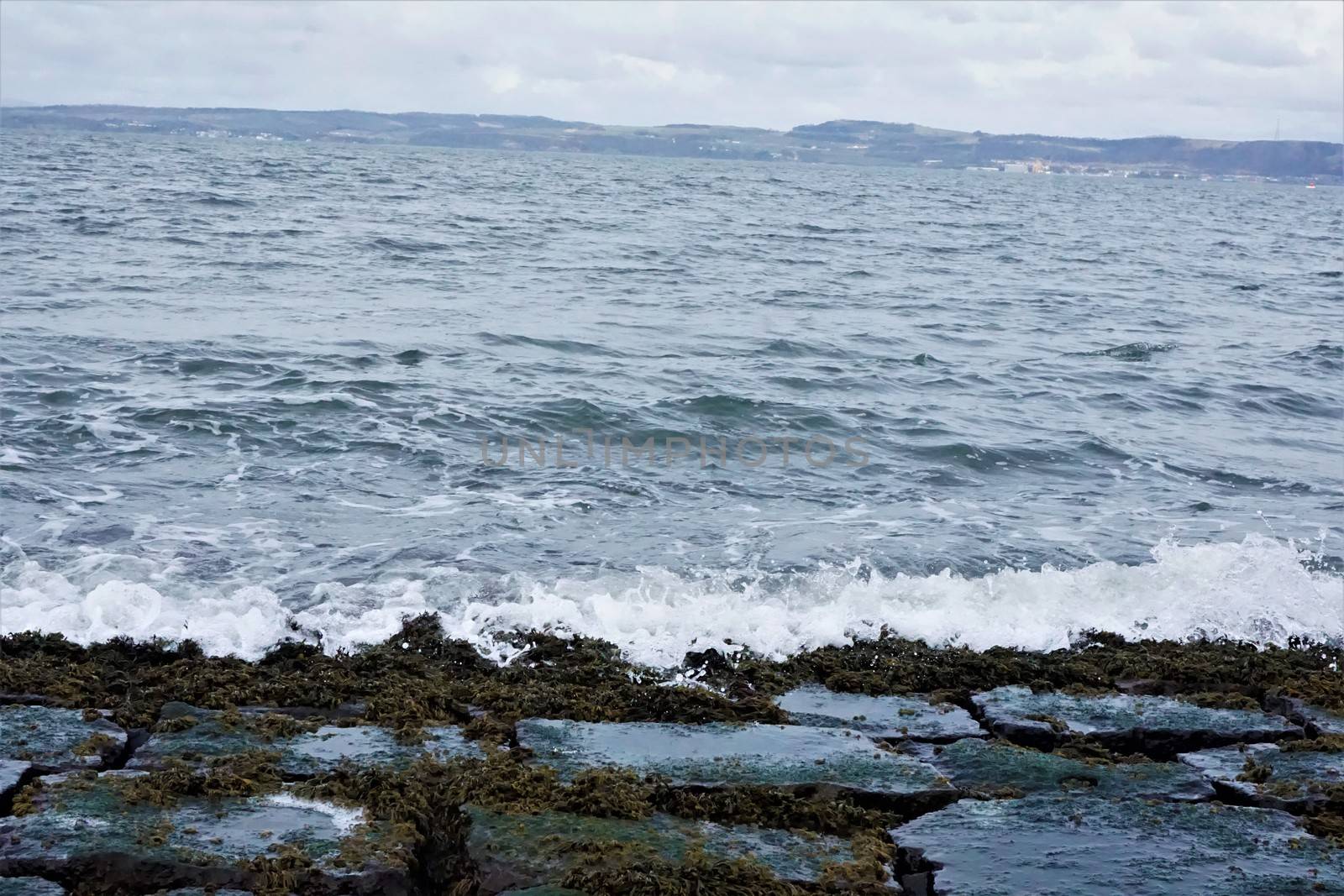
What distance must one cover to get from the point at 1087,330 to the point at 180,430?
1620cm

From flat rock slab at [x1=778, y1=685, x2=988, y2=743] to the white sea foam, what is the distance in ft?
4.13

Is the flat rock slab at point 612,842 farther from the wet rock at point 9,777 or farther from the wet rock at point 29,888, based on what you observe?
the wet rock at point 9,777

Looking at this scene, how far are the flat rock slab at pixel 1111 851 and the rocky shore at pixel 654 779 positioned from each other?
0.01m

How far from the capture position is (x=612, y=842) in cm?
411

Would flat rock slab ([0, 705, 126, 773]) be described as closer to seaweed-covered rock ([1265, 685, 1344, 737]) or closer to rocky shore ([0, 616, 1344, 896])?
rocky shore ([0, 616, 1344, 896])

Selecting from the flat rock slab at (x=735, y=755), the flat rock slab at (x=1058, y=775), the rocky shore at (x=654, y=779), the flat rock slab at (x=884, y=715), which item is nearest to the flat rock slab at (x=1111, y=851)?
the rocky shore at (x=654, y=779)

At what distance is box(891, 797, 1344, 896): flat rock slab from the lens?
3.95 meters

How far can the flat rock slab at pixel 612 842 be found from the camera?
3988mm

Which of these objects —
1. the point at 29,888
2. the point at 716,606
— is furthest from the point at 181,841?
the point at 716,606

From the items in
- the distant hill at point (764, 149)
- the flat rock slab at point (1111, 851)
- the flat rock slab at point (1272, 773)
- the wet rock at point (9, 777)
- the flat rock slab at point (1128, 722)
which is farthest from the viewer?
the distant hill at point (764, 149)

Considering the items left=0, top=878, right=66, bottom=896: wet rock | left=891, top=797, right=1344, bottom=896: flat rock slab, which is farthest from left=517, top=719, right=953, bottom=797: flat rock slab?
left=0, top=878, right=66, bottom=896: wet rock

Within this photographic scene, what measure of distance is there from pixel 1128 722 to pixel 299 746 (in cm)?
348

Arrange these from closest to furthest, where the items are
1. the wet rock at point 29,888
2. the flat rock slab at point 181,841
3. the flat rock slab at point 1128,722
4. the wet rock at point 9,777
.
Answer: the wet rock at point 29,888 < the flat rock slab at point 181,841 < the wet rock at point 9,777 < the flat rock slab at point 1128,722

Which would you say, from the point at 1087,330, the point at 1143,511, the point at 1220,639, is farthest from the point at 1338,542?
the point at 1087,330
